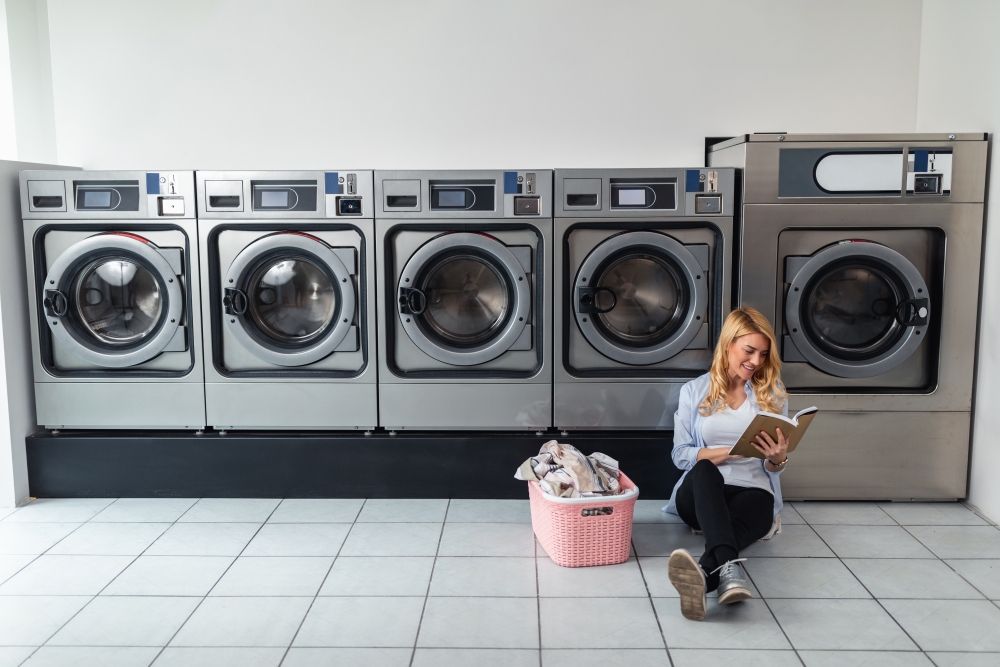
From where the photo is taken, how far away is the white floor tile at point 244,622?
2.16 m

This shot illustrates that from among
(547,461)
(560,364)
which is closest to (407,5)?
(560,364)

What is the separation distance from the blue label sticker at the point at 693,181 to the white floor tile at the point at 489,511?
59.1 inches

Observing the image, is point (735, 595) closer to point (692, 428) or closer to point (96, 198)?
point (692, 428)

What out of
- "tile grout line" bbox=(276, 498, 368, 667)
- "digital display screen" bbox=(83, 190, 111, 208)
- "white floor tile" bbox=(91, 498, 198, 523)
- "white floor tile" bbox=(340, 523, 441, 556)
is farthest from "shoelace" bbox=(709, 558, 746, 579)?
"digital display screen" bbox=(83, 190, 111, 208)

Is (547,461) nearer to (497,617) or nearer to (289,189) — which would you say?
(497,617)

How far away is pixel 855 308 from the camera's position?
10.4ft

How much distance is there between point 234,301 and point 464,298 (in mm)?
978

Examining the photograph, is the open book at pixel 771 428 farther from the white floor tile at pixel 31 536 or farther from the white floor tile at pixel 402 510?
the white floor tile at pixel 31 536

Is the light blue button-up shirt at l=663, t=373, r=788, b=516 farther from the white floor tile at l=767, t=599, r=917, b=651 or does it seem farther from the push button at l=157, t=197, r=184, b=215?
the push button at l=157, t=197, r=184, b=215

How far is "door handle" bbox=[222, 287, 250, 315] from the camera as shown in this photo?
3197mm

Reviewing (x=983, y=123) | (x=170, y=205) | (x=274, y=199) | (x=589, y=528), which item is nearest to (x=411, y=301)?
(x=274, y=199)

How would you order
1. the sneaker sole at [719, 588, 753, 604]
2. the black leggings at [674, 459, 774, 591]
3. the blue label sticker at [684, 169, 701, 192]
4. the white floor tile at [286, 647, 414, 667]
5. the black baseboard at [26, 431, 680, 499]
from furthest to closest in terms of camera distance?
the black baseboard at [26, 431, 680, 499] → the blue label sticker at [684, 169, 701, 192] → the black leggings at [674, 459, 774, 591] → the sneaker sole at [719, 588, 753, 604] → the white floor tile at [286, 647, 414, 667]

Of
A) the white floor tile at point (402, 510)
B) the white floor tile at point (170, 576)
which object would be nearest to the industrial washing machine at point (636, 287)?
the white floor tile at point (402, 510)

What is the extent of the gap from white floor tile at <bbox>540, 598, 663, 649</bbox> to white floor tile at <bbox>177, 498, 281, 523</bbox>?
4.47 ft
